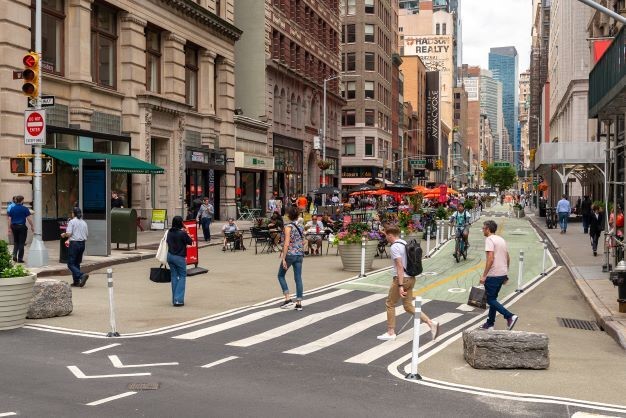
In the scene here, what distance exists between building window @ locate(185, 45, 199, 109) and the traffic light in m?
24.1

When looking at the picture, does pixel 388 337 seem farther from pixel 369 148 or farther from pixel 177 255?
pixel 369 148

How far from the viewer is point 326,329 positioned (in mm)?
12945

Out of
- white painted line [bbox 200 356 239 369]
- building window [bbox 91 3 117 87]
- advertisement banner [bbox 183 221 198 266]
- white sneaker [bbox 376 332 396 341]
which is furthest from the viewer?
building window [bbox 91 3 117 87]

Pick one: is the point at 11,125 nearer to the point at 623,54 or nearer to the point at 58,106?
the point at 58,106

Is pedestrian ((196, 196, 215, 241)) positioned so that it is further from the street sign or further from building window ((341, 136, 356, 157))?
building window ((341, 136, 356, 157))

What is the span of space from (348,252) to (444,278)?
9.74 ft

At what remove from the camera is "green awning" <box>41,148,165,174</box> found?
95.7 ft

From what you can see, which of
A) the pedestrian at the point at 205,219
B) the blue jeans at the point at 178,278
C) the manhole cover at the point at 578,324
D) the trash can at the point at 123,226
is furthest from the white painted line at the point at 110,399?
the pedestrian at the point at 205,219

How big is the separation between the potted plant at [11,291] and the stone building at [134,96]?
15487mm

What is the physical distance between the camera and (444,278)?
66.9ft

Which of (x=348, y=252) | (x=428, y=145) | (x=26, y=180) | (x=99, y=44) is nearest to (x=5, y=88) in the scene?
(x=26, y=180)

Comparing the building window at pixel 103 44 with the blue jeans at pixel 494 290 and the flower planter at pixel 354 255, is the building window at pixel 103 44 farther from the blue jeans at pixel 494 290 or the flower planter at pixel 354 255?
the blue jeans at pixel 494 290

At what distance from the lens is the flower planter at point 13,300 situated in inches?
480

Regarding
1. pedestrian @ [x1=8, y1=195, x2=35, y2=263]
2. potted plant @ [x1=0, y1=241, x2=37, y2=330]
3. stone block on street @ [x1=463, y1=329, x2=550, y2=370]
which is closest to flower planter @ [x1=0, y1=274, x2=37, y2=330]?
potted plant @ [x1=0, y1=241, x2=37, y2=330]
